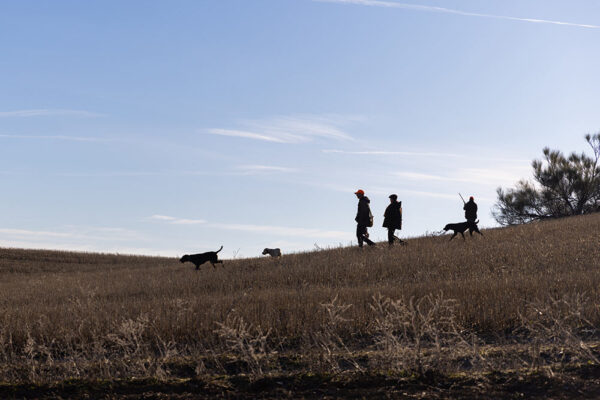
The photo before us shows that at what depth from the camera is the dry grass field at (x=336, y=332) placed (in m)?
5.65

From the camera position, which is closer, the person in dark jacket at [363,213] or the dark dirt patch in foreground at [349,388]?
the dark dirt patch in foreground at [349,388]

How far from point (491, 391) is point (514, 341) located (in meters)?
2.41

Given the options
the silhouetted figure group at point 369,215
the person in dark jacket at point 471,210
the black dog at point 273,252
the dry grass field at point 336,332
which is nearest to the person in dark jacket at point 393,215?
the silhouetted figure group at point 369,215

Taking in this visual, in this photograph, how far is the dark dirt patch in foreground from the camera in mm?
5152

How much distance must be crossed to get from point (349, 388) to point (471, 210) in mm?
16882

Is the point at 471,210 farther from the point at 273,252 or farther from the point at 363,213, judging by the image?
the point at 273,252

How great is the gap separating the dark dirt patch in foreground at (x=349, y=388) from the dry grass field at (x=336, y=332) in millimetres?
A: 19

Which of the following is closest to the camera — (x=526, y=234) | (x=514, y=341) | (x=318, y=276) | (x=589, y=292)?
(x=514, y=341)

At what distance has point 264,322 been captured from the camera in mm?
8688

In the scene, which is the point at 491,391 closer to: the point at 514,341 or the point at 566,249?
the point at 514,341

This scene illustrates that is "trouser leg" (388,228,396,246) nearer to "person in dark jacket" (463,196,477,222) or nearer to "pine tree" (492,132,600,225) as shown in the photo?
"person in dark jacket" (463,196,477,222)

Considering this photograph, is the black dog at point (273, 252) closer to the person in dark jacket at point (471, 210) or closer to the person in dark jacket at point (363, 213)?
the person in dark jacket at point (363, 213)

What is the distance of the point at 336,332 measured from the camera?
807 centimetres

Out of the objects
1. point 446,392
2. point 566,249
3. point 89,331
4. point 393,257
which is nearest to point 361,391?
point 446,392
